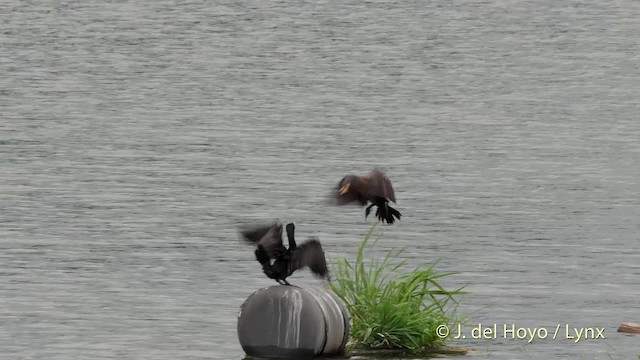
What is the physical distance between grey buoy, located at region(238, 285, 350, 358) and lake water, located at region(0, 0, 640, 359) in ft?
2.29

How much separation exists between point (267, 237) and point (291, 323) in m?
0.76

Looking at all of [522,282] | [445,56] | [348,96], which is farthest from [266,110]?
[522,282]

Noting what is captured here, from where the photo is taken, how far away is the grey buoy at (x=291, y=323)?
17.2 meters

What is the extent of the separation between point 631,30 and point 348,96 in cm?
2069

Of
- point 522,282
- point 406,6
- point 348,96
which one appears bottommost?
point 406,6

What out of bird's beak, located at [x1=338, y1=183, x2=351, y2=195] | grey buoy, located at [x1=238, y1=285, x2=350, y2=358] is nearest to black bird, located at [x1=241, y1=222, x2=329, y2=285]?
grey buoy, located at [x1=238, y1=285, x2=350, y2=358]

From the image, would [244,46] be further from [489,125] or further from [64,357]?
[64,357]

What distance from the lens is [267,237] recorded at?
56.9 feet

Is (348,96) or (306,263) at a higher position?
(306,263)

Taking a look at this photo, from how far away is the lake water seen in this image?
20984 millimetres

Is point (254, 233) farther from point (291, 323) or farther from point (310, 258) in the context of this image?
point (291, 323)

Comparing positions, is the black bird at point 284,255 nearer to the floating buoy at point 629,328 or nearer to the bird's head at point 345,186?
the bird's head at point 345,186

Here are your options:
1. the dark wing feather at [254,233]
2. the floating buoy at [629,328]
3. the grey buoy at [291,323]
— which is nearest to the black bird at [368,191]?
the dark wing feather at [254,233]

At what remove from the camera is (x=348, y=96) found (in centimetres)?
4597
